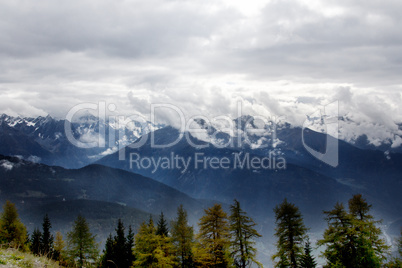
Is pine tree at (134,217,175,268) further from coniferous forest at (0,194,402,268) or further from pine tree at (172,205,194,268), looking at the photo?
pine tree at (172,205,194,268)

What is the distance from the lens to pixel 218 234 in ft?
124

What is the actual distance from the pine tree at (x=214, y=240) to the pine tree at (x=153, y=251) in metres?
6.28

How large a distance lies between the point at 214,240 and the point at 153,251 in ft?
31.4

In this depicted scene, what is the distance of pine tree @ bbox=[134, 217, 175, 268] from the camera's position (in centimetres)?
4150

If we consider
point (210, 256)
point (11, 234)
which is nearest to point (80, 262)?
point (11, 234)

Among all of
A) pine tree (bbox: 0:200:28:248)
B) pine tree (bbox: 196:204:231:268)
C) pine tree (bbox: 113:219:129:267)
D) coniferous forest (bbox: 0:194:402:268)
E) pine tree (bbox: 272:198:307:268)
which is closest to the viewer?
pine tree (bbox: 196:204:231:268)

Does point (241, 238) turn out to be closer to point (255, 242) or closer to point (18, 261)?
point (255, 242)

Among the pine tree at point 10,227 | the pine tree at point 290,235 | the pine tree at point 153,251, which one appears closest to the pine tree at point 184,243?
the pine tree at point 153,251

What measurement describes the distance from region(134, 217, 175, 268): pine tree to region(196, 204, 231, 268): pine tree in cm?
628

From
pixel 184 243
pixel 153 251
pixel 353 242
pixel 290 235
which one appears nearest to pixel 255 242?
pixel 290 235

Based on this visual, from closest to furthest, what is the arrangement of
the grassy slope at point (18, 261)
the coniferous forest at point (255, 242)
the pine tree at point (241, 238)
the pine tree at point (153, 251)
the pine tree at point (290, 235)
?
the grassy slope at point (18, 261) → the coniferous forest at point (255, 242) → the pine tree at point (241, 238) → the pine tree at point (290, 235) → the pine tree at point (153, 251)

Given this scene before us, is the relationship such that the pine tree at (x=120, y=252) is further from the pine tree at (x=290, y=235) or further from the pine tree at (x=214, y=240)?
the pine tree at (x=290, y=235)

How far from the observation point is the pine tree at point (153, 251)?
41.5m

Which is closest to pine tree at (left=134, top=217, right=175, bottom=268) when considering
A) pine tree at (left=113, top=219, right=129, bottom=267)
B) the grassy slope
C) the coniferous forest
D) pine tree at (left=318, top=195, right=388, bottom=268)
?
the coniferous forest
